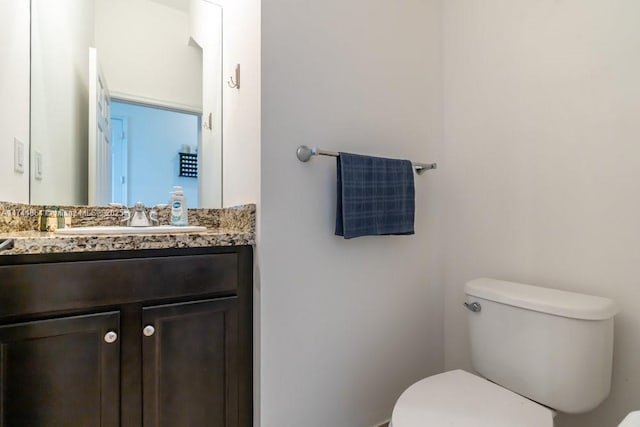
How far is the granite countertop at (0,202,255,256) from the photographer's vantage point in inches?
31.9

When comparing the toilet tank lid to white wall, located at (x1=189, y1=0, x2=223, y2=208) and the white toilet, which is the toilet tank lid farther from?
white wall, located at (x1=189, y1=0, x2=223, y2=208)

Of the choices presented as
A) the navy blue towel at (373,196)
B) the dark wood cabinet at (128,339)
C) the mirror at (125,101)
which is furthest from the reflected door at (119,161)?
the navy blue towel at (373,196)

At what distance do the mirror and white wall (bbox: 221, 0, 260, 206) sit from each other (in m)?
0.08

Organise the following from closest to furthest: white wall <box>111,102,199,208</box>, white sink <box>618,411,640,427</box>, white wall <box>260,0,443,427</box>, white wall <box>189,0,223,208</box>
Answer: white sink <box>618,411,640,427</box> → white wall <box>260,0,443,427</box> → white wall <box>111,102,199,208</box> → white wall <box>189,0,223,208</box>

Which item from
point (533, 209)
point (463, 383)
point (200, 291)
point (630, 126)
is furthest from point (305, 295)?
point (630, 126)

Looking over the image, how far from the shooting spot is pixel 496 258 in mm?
1449

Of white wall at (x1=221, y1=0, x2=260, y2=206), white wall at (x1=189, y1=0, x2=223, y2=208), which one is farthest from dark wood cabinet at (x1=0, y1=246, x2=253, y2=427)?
white wall at (x1=189, y1=0, x2=223, y2=208)

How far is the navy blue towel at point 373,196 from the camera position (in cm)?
122

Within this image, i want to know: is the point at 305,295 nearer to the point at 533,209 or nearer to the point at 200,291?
the point at 200,291

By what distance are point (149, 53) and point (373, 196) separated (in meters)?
1.18

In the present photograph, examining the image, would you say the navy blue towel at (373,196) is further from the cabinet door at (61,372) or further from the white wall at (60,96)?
the white wall at (60,96)

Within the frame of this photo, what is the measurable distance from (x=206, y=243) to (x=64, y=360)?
44 centimetres

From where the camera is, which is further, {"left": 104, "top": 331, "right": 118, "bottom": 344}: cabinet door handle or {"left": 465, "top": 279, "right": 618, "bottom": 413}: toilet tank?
{"left": 465, "top": 279, "right": 618, "bottom": 413}: toilet tank

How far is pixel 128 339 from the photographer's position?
2.94ft
